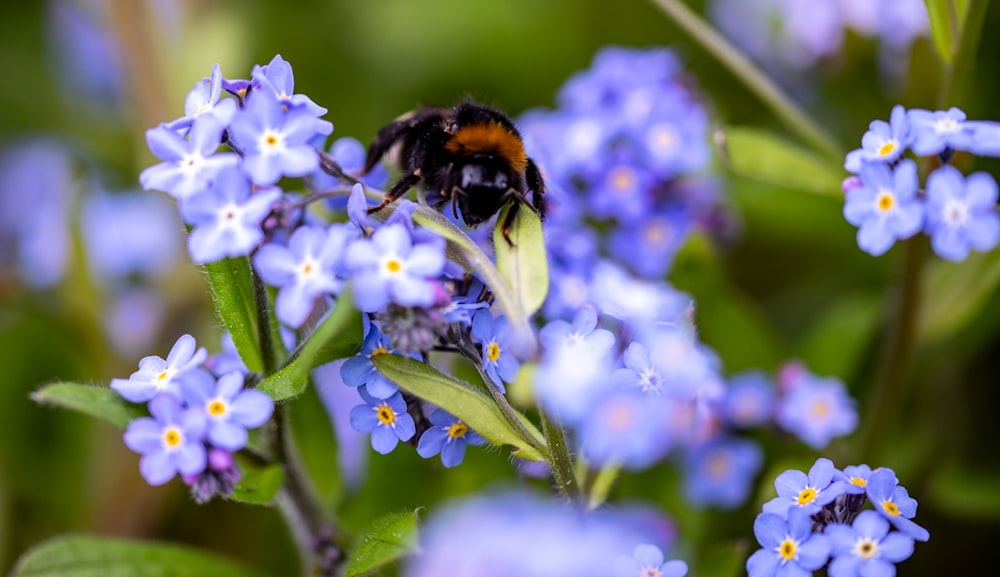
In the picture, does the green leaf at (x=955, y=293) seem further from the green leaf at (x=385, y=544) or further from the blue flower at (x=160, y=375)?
the blue flower at (x=160, y=375)

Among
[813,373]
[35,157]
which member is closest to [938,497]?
[813,373]

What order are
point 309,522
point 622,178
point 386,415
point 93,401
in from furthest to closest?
point 622,178 < point 309,522 < point 386,415 < point 93,401

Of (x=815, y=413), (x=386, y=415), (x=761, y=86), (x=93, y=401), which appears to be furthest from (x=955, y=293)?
(x=93, y=401)

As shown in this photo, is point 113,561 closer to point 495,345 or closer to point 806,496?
point 495,345

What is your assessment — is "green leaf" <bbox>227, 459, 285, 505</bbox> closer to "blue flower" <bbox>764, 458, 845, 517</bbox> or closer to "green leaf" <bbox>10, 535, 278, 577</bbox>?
"green leaf" <bbox>10, 535, 278, 577</bbox>

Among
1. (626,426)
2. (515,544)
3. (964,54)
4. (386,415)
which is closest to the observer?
(515,544)

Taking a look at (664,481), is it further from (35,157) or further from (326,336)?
(35,157)

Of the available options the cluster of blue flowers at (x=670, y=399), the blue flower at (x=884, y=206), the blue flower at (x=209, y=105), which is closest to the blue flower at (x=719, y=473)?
the cluster of blue flowers at (x=670, y=399)
